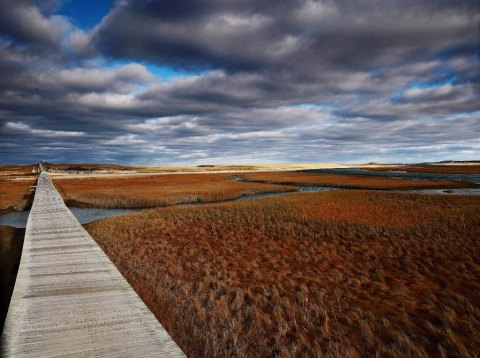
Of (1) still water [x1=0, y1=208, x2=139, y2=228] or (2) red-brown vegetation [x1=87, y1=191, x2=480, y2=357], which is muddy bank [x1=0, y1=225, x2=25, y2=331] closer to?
(1) still water [x1=0, y1=208, x2=139, y2=228]

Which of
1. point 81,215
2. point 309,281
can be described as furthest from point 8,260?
point 81,215

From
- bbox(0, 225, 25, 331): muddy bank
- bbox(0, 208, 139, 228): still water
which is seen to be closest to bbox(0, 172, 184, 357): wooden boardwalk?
bbox(0, 225, 25, 331): muddy bank

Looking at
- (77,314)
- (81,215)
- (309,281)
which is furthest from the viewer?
(81,215)

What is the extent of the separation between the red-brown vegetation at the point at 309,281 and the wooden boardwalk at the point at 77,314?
108 centimetres

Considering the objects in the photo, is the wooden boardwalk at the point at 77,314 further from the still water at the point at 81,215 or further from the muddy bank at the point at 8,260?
the still water at the point at 81,215

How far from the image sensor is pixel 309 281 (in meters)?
10.1

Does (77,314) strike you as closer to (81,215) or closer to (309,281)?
(309,281)

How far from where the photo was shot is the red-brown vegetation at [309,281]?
22.2 ft

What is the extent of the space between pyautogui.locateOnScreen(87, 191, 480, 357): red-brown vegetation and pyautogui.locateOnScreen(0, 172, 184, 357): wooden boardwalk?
3.53 feet

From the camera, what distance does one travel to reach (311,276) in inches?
417

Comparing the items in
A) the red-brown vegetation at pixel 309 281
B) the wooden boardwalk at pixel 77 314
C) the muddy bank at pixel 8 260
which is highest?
the wooden boardwalk at pixel 77 314

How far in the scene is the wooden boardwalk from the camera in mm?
5199

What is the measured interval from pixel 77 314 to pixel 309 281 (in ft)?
21.3

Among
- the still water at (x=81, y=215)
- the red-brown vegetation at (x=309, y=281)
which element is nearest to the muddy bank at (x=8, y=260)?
the still water at (x=81, y=215)
